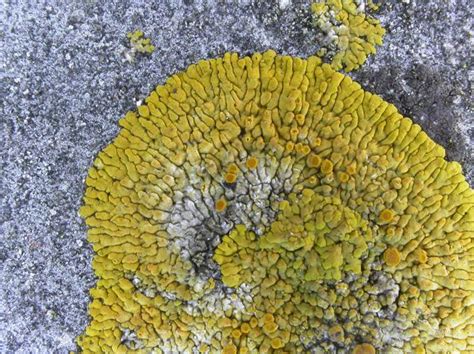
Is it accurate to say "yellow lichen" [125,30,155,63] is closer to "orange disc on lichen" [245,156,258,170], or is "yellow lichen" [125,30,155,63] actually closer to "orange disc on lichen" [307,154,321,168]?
"orange disc on lichen" [245,156,258,170]

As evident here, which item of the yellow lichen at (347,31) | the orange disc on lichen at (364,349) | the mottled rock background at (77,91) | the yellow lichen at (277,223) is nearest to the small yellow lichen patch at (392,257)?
the yellow lichen at (277,223)

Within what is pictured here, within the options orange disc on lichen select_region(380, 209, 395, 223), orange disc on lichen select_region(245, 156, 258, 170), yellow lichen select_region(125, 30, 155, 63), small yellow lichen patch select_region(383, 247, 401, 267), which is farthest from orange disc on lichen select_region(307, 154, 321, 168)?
yellow lichen select_region(125, 30, 155, 63)

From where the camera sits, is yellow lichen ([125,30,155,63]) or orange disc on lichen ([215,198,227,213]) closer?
orange disc on lichen ([215,198,227,213])

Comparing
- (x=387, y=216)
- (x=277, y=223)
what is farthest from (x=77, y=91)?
(x=387, y=216)

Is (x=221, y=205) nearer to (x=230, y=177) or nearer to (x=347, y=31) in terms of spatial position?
(x=230, y=177)

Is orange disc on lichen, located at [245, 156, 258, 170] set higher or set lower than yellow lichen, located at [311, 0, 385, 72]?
lower

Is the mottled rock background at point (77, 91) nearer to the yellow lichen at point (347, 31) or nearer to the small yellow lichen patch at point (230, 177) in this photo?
the yellow lichen at point (347, 31)

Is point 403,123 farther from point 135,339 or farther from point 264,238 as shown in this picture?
point 135,339
